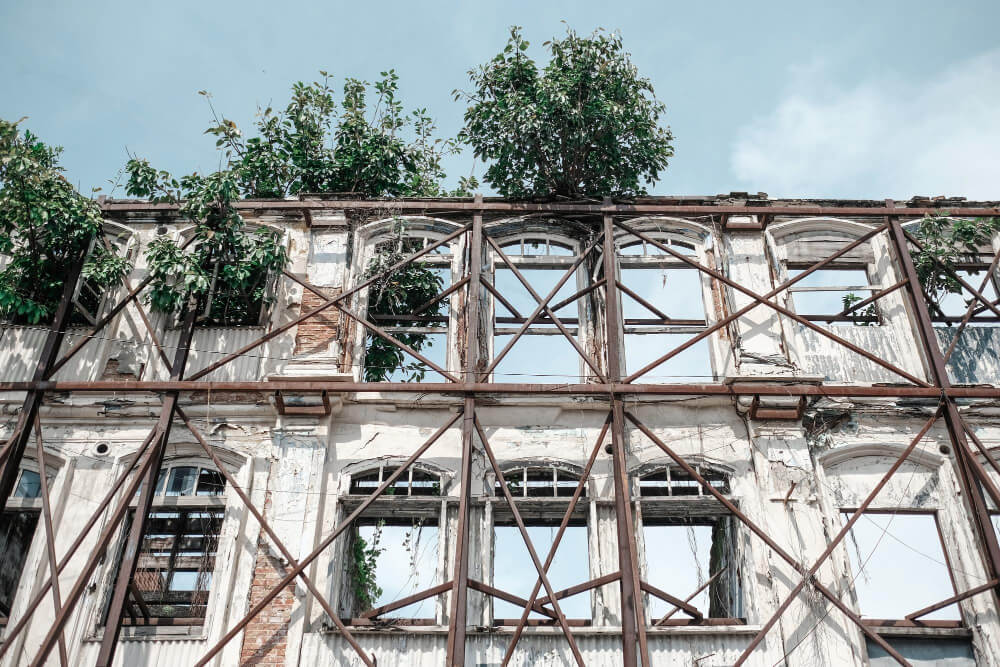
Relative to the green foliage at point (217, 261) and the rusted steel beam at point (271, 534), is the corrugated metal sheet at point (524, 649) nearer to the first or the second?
the rusted steel beam at point (271, 534)

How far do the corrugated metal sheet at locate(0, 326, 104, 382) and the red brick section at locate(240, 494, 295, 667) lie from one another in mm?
3355

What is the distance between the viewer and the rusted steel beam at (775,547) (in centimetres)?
874

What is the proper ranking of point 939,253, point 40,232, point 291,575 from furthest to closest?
point 939,253 → point 40,232 → point 291,575

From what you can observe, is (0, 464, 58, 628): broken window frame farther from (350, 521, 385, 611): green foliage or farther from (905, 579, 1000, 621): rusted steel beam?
(905, 579, 1000, 621): rusted steel beam

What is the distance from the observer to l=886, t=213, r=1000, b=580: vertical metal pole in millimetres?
9336

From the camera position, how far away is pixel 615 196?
12.3 meters

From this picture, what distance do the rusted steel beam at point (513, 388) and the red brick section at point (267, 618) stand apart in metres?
1.73

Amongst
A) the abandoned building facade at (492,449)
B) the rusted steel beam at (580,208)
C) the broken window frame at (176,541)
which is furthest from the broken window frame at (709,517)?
the broken window frame at (176,541)

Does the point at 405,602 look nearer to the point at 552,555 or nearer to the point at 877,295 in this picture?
the point at 552,555

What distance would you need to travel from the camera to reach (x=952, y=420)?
9898 mm

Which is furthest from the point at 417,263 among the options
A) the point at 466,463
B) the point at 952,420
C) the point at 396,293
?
the point at 952,420

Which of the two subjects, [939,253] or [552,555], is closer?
[552,555]

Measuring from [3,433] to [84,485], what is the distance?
1.27m

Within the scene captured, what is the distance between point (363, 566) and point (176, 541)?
2.25 metres
